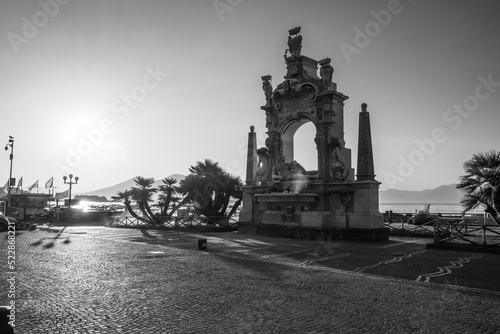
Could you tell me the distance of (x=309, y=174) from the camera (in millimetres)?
23891

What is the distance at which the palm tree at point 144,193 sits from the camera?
1502 inches

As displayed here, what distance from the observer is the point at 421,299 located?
26.4 ft

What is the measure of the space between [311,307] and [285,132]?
19089mm

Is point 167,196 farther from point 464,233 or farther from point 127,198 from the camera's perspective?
point 464,233

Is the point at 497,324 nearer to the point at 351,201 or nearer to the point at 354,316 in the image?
the point at 354,316

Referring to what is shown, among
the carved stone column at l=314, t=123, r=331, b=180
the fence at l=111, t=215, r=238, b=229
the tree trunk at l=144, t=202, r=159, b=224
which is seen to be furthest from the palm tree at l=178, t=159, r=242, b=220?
the carved stone column at l=314, t=123, r=331, b=180

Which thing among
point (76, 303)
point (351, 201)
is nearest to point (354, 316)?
point (76, 303)

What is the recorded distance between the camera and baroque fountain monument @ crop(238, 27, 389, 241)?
20.9 metres

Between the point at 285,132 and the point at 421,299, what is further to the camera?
the point at 285,132

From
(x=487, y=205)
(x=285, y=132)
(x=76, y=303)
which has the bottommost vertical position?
(x=76, y=303)

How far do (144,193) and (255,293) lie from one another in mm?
31828

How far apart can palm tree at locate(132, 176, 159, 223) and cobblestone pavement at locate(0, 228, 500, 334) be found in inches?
924

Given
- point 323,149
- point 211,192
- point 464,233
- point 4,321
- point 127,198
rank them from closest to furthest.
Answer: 1. point 4,321
2. point 464,233
3. point 323,149
4. point 211,192
5. point 127,198

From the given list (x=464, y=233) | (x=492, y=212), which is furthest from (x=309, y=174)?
(x=492, y=212)
